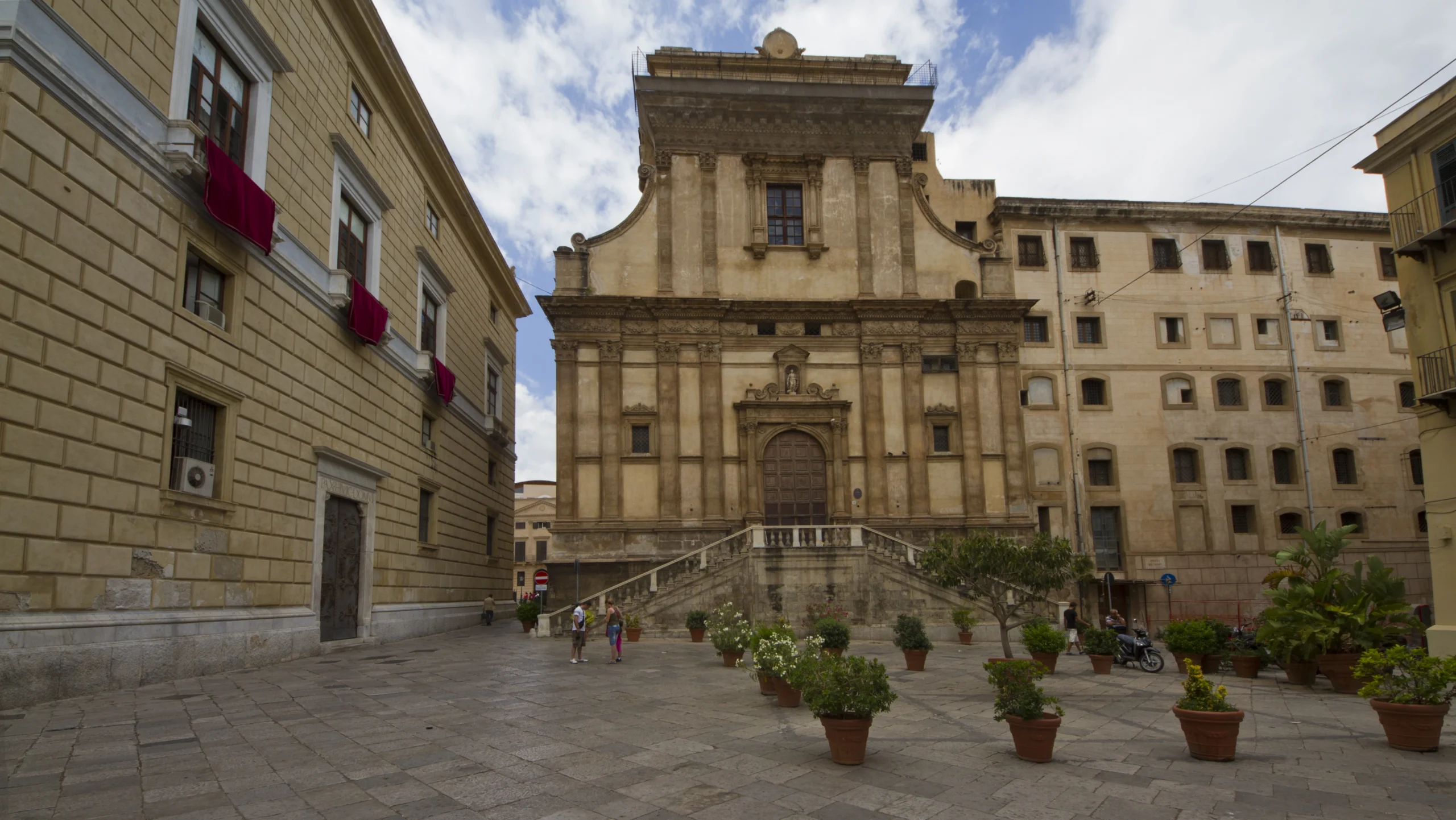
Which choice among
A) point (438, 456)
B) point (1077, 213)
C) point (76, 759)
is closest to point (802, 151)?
point (1077, 213)

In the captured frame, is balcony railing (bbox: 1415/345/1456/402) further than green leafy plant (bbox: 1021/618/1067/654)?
Yes

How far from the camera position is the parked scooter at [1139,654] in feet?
62.5

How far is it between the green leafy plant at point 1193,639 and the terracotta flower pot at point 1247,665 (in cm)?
39

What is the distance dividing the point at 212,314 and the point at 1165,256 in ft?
112

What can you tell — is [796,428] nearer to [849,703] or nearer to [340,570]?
[340,570]

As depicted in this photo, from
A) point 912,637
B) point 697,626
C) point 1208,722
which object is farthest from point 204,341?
point 1208,722

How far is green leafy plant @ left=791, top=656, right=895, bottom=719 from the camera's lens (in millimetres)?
9148

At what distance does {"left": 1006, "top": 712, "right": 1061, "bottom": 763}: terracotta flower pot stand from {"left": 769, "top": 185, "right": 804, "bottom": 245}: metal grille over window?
87.8ft

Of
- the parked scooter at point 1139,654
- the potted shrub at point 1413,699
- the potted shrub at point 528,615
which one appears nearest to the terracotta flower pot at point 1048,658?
the parked scooter at point 1139,654

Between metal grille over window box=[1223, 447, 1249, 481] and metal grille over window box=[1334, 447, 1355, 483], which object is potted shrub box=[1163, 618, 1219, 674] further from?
metal grille over window box=[1334, 447, 1355, 483]

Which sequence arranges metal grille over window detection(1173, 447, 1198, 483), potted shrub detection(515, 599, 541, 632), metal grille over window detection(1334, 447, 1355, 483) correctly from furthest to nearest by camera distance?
1. metal grille over window detection(1334, 447, 1355, 483)
2. metal grille over window detection(1173, 447, 1198, 483)
3. potted shrub detection(515, 599, 541, 632)

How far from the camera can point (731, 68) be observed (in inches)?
1468

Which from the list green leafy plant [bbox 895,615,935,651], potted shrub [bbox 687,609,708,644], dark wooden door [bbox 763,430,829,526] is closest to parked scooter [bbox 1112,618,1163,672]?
green leafy plant [bbox 895,615,935,651]

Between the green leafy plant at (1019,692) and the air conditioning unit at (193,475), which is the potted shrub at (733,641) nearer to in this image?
the green leafy plant at (1019,692)
